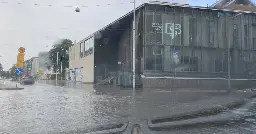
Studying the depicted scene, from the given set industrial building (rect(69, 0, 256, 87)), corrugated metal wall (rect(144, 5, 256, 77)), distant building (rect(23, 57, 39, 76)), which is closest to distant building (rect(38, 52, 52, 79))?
distant building (rect(23, 57, 39, 76))

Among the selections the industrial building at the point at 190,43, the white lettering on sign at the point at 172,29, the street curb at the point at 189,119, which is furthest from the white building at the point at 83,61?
the street curb at the point at 189,119

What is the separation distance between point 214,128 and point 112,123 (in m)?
3.16

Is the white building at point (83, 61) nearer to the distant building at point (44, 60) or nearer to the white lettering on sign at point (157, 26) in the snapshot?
the white lettering on sign at point (157, 26)

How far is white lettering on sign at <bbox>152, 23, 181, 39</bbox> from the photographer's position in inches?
1496

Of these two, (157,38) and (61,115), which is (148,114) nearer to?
(61,115)

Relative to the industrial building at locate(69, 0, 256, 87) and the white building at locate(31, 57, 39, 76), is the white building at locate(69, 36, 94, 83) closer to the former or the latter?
the industrial building at locate(69, 0, 256, 87)

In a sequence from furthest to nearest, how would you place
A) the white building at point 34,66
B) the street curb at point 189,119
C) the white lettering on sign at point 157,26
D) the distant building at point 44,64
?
the white building at point 34,66 < the distant building at point 44,64 < the white lettering on sign at point 157,26 < the street curb at point 189,119

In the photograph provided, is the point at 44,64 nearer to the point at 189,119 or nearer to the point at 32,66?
the point at 32,66

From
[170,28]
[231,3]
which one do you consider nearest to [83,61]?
[170,28]

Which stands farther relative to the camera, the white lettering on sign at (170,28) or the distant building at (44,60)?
the distant building at (44,60)

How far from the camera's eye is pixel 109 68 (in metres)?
58.2

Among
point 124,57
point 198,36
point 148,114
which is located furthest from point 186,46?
point 148,114

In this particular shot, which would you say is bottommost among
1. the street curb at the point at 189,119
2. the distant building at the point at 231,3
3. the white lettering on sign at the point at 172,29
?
the street curb at the point at 189,119

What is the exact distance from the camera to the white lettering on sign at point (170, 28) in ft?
125
